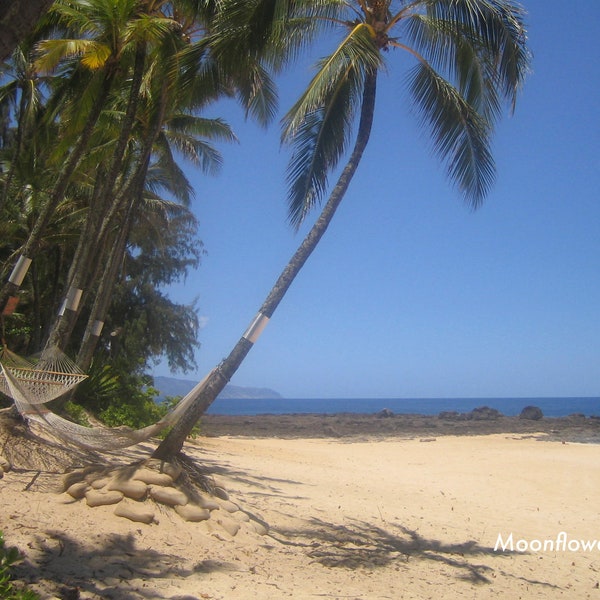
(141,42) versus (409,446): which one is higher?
(141,42)

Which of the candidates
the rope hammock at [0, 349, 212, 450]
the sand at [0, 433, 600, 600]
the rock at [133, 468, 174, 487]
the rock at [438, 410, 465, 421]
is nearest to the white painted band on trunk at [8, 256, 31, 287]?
the rope hammock at [0, 349, 212, 450]

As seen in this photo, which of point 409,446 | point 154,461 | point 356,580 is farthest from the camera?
point 409,446

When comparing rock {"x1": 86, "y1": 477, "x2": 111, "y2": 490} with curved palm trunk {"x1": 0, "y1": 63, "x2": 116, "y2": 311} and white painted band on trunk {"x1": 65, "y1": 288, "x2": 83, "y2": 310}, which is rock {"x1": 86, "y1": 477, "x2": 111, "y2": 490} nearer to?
white painted band on trunk {"x1": 65, "y1": 288, "x2": 83, "y2": 310}

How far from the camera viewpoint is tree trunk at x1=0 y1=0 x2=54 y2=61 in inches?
109

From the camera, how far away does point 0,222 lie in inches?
516

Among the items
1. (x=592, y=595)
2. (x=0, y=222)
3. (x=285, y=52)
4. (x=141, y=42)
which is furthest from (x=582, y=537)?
(x=0, y=222)

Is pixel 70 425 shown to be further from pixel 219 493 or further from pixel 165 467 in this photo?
pixel 219 493

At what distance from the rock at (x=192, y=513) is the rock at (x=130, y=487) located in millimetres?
332

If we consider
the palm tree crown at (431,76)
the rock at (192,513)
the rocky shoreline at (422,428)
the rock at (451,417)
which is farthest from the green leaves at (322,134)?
the rock at (451,417)

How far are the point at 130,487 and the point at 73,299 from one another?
3308mm

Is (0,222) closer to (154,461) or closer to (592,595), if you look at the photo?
(154,461)

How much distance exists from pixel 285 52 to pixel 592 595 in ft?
21.1

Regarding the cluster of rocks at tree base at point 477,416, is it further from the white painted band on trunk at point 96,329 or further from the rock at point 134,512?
the rock at point 134,512

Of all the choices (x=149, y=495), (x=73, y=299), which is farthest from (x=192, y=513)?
A: (x=73, y=299)
